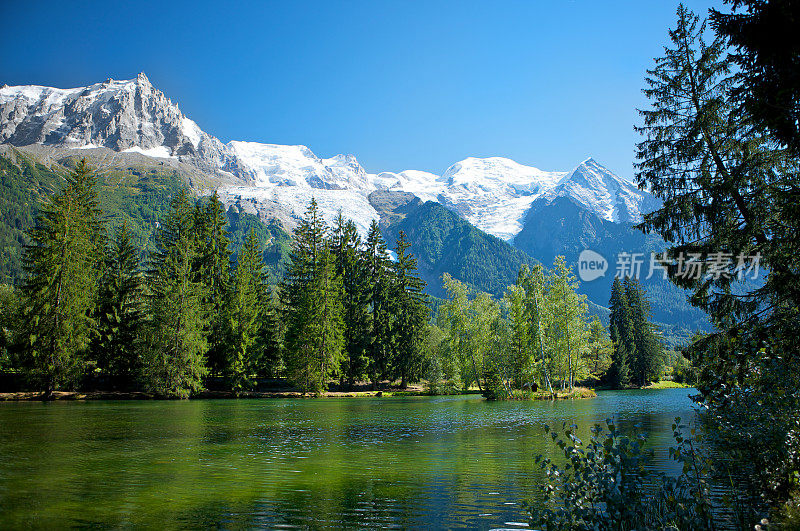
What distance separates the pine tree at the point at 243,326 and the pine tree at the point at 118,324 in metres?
8.95

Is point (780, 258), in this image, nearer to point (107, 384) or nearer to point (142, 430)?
point (142, 430)

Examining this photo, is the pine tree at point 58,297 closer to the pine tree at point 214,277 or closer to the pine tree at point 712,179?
the pine tree at point 214,277

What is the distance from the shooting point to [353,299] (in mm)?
62938

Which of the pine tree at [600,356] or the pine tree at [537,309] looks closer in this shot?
the pine tree at [537,309]

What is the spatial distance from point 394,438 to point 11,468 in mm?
12324

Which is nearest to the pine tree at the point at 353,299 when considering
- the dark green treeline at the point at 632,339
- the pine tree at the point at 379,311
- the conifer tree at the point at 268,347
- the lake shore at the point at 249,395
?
the pine tree at the point at 379,311

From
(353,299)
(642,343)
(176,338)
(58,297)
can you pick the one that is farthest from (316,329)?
(642,343)

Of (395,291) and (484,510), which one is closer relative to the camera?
(484,510)

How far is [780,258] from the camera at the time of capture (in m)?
12.6

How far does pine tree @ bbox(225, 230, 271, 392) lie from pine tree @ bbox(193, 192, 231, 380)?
2.52 ft

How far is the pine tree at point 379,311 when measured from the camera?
200 ft

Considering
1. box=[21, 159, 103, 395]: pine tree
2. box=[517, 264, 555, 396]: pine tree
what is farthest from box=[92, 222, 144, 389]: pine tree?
box=[517, 264, 555, 396]: pine tree

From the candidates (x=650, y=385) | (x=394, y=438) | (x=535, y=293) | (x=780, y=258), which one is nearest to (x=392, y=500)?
(x=394, y=438)

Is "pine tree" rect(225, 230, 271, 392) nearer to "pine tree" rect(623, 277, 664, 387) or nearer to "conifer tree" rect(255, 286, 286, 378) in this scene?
"conifer tree" rect(255, 286, 286, 378)
